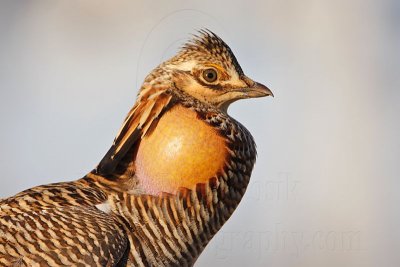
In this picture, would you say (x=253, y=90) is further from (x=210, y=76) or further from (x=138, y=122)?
(x=138, y=122)

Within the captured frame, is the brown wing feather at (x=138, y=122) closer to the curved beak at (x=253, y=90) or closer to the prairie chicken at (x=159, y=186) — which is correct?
the prairie chicken at (x=159, y=186)

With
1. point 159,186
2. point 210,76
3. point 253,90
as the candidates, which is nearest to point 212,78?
point 210,76

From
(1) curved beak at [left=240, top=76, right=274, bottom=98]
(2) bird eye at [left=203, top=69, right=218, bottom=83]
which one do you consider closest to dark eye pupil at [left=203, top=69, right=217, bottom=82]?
(2) bird eye at [left=203, top=69, right=218, bottom=83]

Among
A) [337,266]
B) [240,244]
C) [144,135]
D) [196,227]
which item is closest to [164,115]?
[144,135]

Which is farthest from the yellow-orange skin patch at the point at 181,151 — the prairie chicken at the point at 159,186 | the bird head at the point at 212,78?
the bird head at the point at 212,78

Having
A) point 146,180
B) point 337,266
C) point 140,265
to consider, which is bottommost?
point 337,266

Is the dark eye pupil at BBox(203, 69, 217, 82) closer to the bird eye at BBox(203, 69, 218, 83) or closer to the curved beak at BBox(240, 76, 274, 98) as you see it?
the bird eye at BBox(203, 69, 218, 83)

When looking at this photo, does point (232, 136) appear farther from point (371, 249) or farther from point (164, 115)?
point (371, 249)
